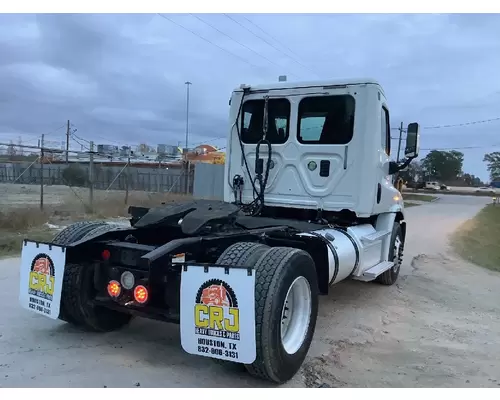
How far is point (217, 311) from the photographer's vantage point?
3.56 m

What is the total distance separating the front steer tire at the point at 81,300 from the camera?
4535mm

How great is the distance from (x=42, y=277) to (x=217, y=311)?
179 centimetres

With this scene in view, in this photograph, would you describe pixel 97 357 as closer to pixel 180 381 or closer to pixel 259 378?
pixel 180 381

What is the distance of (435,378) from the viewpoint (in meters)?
4.18

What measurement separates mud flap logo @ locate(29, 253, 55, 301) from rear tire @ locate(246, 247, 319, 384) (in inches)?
72.9

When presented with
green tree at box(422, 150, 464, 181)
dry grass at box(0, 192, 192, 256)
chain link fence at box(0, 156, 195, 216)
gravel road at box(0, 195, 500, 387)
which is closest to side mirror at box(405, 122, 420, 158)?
gravel road at box(0, 195, 500, 387)

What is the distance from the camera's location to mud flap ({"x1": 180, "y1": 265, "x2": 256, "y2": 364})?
11.5 feet

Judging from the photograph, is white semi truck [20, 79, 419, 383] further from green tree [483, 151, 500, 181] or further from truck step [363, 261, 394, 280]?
green tree [483, 151, 500, 181]

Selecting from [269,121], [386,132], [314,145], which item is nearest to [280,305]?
[314,145]

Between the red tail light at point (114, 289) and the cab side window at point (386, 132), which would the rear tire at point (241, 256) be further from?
the cab side window at point (386, 132)

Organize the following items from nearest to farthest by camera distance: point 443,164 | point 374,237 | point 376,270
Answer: point 376,270, point 374,237, point 443,164

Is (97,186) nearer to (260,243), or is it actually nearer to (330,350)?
(260,243)

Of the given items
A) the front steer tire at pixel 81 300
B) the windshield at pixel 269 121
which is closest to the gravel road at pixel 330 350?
the front steer tire at pixel 81 300

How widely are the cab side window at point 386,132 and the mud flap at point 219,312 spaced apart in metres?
3.90
